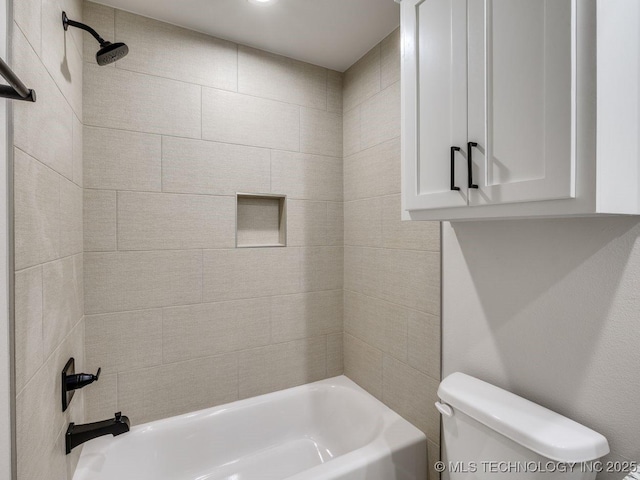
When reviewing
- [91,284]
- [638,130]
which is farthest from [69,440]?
[638,130]

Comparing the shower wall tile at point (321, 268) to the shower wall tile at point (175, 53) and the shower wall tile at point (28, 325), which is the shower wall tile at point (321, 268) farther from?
the shower wall tile at point (28, 325)

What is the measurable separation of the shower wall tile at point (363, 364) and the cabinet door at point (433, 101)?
1.12m

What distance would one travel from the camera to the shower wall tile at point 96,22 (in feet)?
5.20

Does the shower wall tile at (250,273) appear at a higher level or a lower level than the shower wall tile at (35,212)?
lower

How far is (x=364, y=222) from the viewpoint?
6.74 ft

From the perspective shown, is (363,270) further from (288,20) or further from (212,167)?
(288,20)

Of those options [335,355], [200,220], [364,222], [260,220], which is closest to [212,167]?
[200,220]

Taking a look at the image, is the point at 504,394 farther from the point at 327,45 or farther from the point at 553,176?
the point at 327,45

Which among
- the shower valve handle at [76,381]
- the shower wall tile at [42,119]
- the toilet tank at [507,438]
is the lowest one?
the toilet tank at [507,438]

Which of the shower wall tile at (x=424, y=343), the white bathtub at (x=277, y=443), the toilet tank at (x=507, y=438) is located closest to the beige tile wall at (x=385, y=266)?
the shower wall tile at (x=424, y=343)

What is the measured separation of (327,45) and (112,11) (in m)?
1.09

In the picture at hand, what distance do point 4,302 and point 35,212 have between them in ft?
0.97

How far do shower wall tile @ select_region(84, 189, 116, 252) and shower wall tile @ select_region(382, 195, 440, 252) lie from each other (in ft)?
4.55

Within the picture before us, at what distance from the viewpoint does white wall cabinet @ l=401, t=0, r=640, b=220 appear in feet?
2.38
